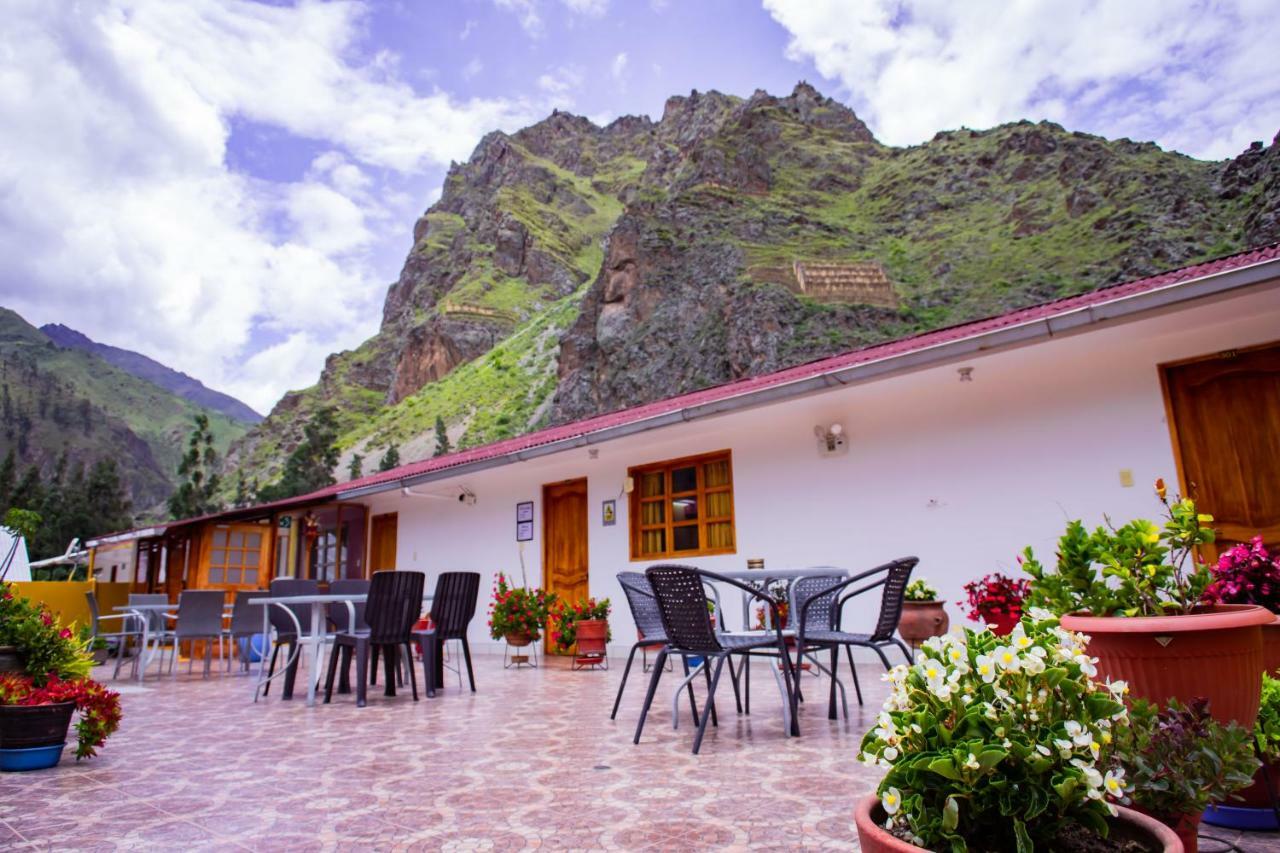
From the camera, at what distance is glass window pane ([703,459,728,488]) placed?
7.89m

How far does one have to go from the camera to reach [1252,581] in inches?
85.1

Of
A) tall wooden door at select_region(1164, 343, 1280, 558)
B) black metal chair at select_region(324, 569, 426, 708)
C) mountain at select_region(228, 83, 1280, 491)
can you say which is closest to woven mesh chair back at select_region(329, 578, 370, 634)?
black metal chair at select_region(324, 569, 426, 708)

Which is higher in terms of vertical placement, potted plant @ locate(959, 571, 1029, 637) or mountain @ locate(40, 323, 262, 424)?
mountain @ locate(40, 323, 262, 424)

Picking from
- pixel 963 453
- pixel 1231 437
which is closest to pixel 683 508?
pixel 963 453

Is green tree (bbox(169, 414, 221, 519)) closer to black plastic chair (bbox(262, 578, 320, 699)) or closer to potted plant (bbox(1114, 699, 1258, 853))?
black plastic chair (bbox(262, 578, 320, 699))

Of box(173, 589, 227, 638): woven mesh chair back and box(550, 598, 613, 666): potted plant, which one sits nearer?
box(173, 589, 227, 638): woven mesh chair back

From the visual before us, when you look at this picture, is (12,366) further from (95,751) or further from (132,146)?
(95,751)

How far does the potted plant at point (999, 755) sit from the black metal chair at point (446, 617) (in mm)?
4507

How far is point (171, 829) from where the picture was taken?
7.33 ft

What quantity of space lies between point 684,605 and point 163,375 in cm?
17736

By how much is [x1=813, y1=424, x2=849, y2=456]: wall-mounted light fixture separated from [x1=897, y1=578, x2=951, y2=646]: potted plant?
5.53 feet

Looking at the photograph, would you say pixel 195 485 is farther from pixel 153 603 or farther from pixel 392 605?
pixel 392 605

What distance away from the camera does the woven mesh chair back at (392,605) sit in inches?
194

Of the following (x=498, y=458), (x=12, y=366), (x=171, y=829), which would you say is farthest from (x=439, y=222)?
(x=171, y=829)
